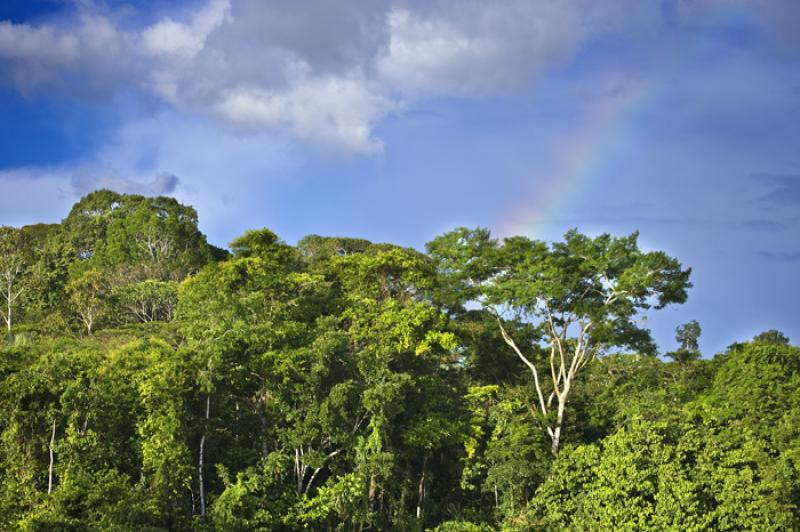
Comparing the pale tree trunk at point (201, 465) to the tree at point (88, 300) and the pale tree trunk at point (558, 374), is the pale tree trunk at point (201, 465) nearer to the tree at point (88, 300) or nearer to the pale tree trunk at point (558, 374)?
the pale tree trunk at point (558, 374)

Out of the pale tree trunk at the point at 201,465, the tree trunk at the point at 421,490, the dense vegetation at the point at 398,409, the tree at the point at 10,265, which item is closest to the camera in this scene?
the dense vegetation at the point at 398,409

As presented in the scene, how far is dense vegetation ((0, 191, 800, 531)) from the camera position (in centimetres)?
1864

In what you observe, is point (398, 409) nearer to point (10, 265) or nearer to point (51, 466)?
point (51, 466)

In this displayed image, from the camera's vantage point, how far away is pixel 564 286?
26047mm

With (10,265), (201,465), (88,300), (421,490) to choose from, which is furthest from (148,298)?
(201,465)

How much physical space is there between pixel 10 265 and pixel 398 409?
22.9 metres

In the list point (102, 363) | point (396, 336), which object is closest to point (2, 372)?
point (102, 363)

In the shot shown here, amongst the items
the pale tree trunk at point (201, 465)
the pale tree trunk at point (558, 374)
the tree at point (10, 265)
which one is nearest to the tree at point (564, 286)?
the pale tree trunk at point (558, 374)

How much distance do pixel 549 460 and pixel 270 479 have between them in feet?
29.0

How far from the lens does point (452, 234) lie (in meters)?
28.3

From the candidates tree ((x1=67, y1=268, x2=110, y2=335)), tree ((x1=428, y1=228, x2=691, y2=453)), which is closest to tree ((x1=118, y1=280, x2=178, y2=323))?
tree ((x1=67, y1=268, x2=110, y2=335))

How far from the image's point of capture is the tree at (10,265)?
35.8 meters

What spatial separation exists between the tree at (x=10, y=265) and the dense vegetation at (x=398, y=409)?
210 inches

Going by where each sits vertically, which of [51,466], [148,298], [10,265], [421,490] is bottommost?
[421,490]
